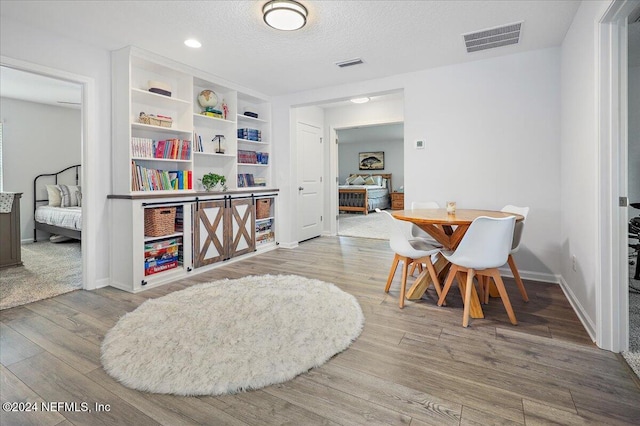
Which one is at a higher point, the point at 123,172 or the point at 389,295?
the point at 123,172

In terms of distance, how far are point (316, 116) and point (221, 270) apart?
3.45 meters

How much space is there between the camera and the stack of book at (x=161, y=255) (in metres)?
3.25

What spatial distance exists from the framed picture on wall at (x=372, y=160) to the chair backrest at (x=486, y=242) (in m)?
10.3

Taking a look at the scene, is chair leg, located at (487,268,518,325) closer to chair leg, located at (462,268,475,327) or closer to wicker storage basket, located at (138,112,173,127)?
chair leg, located at (462,268,475,327)

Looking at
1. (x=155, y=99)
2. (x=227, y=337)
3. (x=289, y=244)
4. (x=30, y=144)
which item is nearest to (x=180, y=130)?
(x=155, y=99)

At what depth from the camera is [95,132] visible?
3150mm

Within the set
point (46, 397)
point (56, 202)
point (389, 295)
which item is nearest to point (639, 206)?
point (389, 295)

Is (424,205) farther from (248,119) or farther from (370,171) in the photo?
(370,171)

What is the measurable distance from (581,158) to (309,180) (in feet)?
13.0

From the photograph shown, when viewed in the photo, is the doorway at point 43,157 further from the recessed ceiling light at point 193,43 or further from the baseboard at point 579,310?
the baseboard at point 579,310

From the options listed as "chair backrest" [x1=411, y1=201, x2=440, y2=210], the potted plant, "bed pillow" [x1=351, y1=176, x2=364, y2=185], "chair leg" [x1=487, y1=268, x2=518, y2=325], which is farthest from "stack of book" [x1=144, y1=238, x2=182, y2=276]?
"bed pillow" [x1=351, y1=176, x2=364, y2=185]

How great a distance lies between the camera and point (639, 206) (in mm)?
2930

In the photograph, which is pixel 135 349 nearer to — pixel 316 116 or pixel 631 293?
pixel 631 293

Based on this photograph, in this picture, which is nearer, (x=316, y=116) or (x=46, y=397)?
(x=46, y=397)
